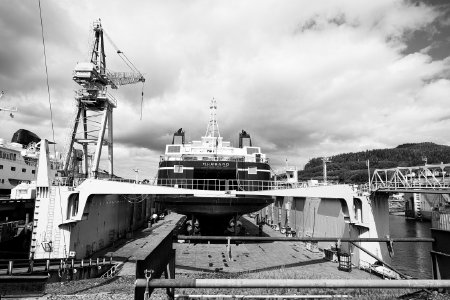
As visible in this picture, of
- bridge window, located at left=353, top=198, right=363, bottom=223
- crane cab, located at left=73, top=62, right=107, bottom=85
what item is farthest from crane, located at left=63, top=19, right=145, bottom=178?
bridge window, located at left=353, top=198, right=363, bottom=223

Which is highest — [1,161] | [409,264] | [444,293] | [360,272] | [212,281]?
[1,161]

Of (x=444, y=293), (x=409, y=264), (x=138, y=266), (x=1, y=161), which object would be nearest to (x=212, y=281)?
(x=138, y=266)

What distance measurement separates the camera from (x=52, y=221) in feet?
58.3

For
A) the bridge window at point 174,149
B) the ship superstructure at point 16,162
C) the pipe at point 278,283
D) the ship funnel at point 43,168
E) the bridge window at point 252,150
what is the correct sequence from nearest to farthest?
the pipe at point 278,283, the ship funnel at point 43,168, the bridge window at point 174,149, the bridge window at point 252,150, the ship superstructure at point 16,162

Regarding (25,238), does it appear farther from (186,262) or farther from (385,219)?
(385,219)

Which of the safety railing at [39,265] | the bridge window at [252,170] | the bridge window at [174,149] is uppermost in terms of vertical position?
the bridge window at [174,149]

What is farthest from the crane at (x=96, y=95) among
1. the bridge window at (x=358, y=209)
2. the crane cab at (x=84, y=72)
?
the bridge window at (x=358, y=209)

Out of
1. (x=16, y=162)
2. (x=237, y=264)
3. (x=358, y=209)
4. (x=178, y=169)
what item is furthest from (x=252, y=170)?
(x=16, y=162)

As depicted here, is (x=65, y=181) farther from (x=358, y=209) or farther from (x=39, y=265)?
(x=358, y=209)

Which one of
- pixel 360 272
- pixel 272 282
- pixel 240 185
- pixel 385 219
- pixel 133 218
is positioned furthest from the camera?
pixel 133 218

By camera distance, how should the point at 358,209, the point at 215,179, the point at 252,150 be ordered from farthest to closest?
the point at 252,150
the point at 215,179
the point at 358,209

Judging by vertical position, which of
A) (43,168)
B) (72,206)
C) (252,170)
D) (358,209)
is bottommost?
(358,209)

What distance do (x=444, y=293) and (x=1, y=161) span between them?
48135mm

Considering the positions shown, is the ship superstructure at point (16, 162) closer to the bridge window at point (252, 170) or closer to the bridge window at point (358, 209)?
the bridge window at point (252, 170)
